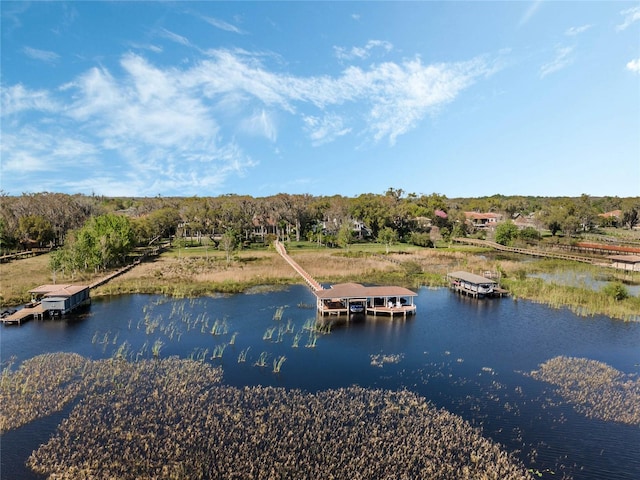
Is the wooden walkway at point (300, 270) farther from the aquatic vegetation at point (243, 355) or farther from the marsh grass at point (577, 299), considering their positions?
the marsh grass at point (577, 299)

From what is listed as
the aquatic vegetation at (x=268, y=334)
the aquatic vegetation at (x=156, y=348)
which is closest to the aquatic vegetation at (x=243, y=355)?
the aquatic vegetation at (x=268, y=334)

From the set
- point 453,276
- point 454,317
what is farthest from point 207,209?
point 454,317

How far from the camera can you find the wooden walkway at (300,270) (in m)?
55.2

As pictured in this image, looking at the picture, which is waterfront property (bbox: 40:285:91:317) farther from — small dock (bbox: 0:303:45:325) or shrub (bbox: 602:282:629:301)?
shrub (bbox: 602:282:629:301)

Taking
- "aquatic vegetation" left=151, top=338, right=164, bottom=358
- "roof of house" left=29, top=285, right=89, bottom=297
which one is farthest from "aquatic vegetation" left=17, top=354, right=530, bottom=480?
"roof of house" left=29, top=285, right=89, bottom=297

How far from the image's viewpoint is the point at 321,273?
6500 centimetres

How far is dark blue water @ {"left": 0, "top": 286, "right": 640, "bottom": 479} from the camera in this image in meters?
21.0

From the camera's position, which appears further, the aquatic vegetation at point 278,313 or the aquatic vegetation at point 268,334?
the aquatic vegetation at point 278,313

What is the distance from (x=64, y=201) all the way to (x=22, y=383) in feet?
314

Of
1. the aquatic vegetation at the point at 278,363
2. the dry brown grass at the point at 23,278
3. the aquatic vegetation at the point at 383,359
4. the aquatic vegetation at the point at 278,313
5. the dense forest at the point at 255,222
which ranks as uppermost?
the dense forest at the point at 255,222

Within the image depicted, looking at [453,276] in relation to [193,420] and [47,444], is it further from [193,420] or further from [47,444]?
[47,444]

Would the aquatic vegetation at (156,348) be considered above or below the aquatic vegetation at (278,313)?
below

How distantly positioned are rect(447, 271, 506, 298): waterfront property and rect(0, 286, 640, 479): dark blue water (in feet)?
7.88

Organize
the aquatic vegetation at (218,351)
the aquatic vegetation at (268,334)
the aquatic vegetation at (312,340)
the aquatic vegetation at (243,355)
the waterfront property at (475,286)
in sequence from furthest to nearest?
1. the waterfront property at (475,286)
2. the aquatic vegetation at (268,334)
3. the aquatic vegetation at (312,340)
4. the aquatic vegetation at (218,351)
5. the aquatic vegetation at (243,355)
